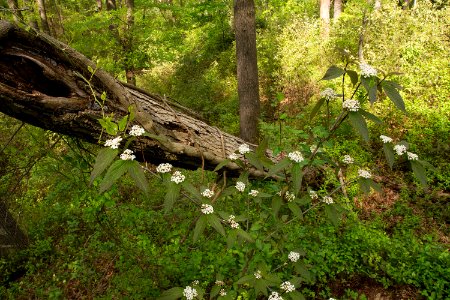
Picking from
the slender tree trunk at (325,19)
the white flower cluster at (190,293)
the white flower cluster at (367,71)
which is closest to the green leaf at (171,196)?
the white flower cluster at (190,293)

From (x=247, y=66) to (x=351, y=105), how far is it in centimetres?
406

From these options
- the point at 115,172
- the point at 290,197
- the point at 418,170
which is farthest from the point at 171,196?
the point at 418,170

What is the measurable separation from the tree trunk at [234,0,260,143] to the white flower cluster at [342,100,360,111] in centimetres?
370

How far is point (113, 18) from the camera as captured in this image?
759 centimetres

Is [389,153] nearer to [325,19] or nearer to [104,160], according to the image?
[104,160]

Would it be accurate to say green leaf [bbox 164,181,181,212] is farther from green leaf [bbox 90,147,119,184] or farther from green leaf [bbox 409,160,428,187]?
green leaf [bbox 409,160,428,187]

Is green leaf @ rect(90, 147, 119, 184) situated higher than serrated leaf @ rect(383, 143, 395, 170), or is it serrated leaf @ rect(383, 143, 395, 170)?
green leaf @ rect(90, 147, 119, 184)

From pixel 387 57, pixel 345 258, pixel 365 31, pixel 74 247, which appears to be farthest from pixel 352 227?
pixel 365 31

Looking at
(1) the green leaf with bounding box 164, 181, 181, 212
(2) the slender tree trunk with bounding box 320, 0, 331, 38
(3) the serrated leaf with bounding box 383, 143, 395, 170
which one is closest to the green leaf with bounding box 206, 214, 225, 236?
(1) the green leaf with bounding box 164, 181, 181, 212

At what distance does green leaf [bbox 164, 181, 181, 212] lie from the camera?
5.19 ft

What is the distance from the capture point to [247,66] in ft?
18.1

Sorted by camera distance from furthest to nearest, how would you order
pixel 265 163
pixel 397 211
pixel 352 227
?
pixel 397 211
pixel 352 227
pixel 265 163

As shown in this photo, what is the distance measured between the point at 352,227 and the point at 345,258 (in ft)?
1.64

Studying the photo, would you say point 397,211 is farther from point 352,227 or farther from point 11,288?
point 11,288
